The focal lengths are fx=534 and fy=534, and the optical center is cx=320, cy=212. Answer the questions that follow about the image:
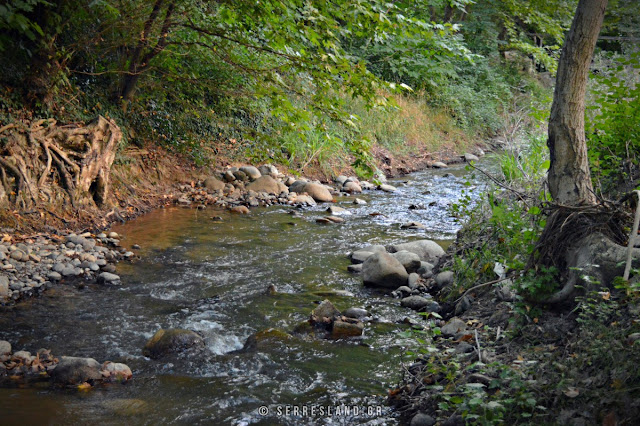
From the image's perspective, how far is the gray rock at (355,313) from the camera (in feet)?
18.2

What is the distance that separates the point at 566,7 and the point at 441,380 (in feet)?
44.6

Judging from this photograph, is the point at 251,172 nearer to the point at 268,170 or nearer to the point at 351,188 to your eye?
the point at 268,170

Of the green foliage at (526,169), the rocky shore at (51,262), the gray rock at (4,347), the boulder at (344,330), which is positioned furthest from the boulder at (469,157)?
the gray rock at (4,347)

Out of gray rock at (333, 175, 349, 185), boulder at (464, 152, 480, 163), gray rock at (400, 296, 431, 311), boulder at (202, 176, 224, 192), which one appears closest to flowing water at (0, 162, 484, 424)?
gray rock at (400, 296, 431, 311)

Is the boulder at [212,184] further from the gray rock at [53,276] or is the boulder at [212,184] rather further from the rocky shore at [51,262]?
the gray rock at [53,276]

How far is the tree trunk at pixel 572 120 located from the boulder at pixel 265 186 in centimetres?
823

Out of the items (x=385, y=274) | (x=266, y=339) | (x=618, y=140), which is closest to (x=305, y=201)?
(x=385, y=274)

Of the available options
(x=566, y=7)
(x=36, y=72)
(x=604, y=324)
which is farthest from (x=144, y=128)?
(x=566, y=7)

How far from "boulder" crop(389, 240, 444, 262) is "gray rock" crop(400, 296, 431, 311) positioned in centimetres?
158

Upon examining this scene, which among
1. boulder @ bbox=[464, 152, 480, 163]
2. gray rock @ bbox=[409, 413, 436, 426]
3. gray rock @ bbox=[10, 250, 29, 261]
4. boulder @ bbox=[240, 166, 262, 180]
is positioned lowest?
gray rock @ bbox=[10, 250, 29, 261]

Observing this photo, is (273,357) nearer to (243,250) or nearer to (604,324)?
(604,324)

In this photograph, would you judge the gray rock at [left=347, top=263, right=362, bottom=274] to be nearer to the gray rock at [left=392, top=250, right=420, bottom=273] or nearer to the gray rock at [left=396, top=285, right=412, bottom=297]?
the gray rock at [left=392, top=250, right=420, bottom=273]

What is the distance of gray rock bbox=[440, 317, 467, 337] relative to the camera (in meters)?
4.62

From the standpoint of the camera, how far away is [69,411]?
3650mm
